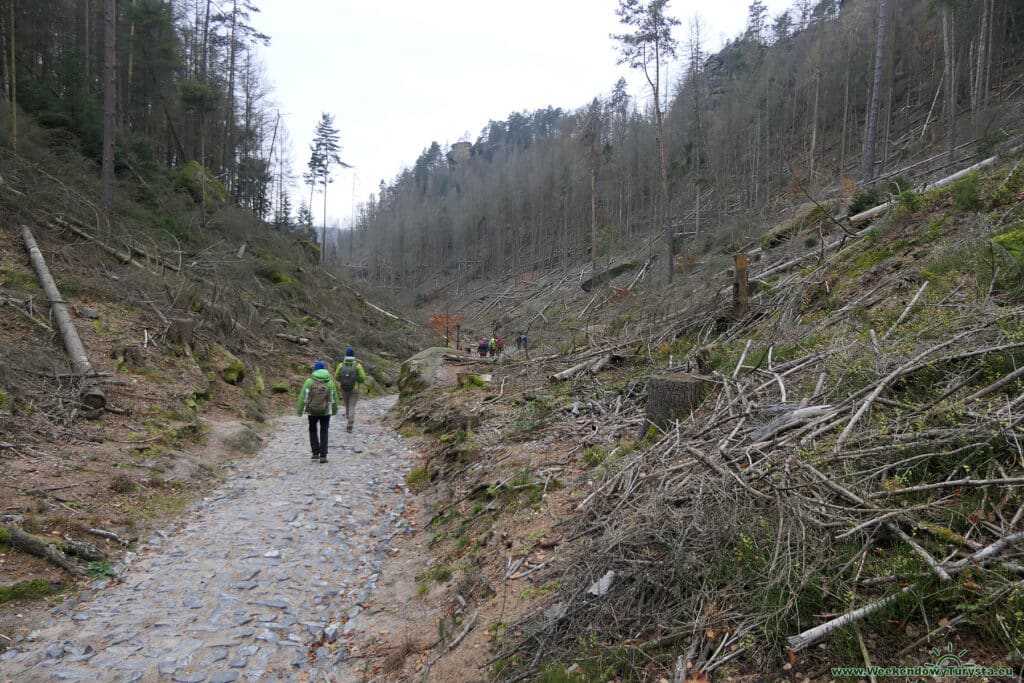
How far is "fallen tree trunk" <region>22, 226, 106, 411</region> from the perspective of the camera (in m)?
8.66

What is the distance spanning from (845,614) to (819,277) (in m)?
7.88

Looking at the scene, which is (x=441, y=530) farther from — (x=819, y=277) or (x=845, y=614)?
(x=819, y=277)

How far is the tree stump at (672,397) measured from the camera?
232 inches

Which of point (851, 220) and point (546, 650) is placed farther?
point (851, 220)

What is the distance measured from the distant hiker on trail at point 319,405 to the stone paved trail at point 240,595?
1075 mm

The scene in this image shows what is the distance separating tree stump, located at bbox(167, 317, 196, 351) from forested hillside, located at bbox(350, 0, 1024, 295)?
58.1ft

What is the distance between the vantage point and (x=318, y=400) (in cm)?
938

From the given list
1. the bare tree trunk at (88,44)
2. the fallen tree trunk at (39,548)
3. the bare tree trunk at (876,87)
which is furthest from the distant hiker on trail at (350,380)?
the bare tree trunk at (88,44)

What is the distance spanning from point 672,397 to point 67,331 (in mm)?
11004

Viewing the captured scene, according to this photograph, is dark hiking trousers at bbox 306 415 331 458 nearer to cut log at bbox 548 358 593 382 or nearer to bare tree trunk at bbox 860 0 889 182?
cut log at bbox 548 358 593 382

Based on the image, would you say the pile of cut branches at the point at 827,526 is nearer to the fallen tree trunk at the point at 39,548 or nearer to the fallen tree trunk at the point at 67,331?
the fallen tree trunk at the point at 39,548

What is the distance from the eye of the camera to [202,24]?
32.3m

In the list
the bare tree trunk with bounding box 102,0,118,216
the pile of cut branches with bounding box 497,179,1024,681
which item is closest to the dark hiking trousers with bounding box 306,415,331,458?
the pile of cut branches with bounding box 497,179,1024,681

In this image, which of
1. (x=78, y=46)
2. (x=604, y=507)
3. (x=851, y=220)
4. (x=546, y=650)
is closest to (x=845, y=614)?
(x=546, y=650)
